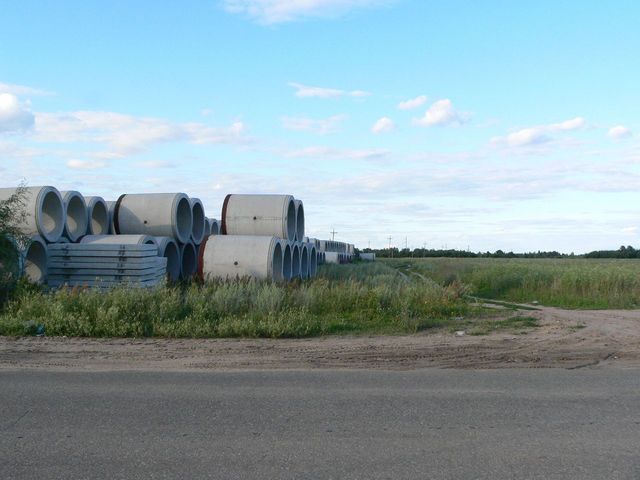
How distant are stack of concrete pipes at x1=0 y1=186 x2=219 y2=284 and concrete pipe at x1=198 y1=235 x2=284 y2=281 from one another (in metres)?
1.11

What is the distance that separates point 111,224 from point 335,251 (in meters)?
35.1

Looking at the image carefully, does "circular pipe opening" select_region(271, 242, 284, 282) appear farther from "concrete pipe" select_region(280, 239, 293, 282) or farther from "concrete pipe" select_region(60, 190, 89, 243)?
"concrete pipe" select_region(60, 190, 89, 243)

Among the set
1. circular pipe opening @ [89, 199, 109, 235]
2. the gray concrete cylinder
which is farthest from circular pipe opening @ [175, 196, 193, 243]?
circular pipe opening @ [89, 199, 109, 235]

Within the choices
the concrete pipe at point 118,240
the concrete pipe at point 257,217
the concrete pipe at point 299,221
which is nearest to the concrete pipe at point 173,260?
the concrete pipe at point 257,217

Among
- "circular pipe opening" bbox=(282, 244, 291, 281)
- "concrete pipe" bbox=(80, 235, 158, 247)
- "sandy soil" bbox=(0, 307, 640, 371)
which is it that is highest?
"concrete pipe" bbox=(80, 235, 158, 247)

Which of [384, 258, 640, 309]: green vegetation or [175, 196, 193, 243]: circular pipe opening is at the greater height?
[175, 196, 193, 243]: circular pipe opening

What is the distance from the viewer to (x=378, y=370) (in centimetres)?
876

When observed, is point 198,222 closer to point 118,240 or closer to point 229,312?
point 118,240

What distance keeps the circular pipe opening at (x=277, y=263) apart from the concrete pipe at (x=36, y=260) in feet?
18.1

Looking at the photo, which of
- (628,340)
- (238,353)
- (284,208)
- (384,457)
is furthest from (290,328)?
(284,208)

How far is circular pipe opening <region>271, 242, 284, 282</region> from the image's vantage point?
18027 mm

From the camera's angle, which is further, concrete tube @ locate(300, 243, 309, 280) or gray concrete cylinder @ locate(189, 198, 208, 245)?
concrete tube @ locate(300, 243, 309, 280)

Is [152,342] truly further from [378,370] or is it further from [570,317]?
[570,317]

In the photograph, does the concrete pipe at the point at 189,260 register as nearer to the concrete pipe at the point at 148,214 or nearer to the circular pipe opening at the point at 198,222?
the circular pipe opening at the point at 198,222
